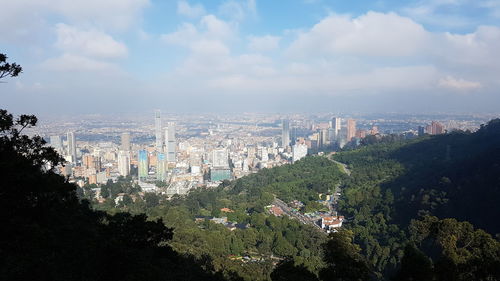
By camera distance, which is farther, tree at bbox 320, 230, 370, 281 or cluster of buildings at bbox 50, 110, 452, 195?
cluster of buildings at bbox 50, 110, 452, 195

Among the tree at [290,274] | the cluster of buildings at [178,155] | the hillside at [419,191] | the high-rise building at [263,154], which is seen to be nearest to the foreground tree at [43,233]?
the tree at [290,274]

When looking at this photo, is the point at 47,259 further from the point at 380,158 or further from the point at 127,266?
the point at 380,158

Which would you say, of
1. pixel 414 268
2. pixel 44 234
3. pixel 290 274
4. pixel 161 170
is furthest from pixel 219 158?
pixel 44 234

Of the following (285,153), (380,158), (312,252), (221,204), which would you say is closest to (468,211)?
(312,252)

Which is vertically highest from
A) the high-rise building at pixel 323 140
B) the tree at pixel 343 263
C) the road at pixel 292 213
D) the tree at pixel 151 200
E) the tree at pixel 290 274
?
the tree at pixel 343 263

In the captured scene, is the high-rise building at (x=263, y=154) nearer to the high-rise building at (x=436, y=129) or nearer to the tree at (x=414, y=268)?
the high-rise building at (x=436, y=129)

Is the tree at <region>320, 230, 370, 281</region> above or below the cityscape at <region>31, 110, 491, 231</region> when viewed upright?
above

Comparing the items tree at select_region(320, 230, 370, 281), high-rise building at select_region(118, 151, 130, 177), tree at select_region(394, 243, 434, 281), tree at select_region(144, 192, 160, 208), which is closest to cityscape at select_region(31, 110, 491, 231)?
high-rise building at select_region(118, 151, 130, 177)

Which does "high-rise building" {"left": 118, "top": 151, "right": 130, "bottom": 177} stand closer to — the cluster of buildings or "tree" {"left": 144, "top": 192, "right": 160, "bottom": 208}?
the cluster of buildings

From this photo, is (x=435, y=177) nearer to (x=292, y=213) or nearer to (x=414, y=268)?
(x=292, y=213)
